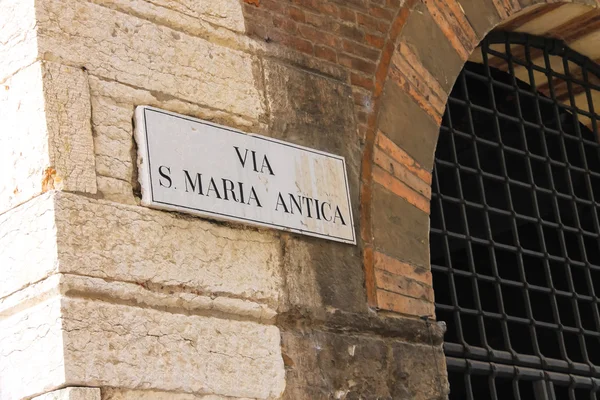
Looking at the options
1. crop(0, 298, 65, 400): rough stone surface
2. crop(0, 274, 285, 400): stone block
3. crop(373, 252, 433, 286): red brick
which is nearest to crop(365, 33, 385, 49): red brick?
crop(373, 252, 433, 286): red brick

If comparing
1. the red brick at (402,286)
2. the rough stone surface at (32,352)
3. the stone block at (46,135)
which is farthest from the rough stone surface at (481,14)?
the rough stone surface at (32,352)

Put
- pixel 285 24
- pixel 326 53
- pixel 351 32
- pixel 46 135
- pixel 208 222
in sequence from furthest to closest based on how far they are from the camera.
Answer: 1. pixel 351 32
2. pixel 326 53
3. pixel 285 24
4. pixel 208 222
5. pixel 46 135

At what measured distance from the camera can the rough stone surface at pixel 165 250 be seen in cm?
267

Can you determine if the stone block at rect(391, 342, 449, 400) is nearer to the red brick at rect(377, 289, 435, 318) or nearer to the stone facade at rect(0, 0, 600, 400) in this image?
the stone facade at rect(0, 0, 600, 400)

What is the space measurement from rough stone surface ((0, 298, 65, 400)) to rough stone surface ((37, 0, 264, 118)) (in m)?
0.68

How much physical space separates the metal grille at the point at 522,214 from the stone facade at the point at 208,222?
0.56 meters

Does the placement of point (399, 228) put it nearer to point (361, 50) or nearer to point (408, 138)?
point (408, 138)

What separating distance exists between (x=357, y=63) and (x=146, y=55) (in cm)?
90

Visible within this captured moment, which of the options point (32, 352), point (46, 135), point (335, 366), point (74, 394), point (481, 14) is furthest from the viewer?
point (481, 14)

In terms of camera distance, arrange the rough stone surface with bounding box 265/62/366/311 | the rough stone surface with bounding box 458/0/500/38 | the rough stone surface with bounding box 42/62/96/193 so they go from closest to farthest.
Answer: the rough stone surface with bounding box 42/62/96/193, the rough stone surface with bounding box 265/62/366/311, the rough stone surface with bounding box 458/0/500/38

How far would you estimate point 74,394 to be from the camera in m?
2.50

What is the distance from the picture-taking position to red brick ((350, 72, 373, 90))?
3645mm

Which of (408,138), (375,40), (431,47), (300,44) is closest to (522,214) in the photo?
(431,47)

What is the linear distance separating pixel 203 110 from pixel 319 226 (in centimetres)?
51
